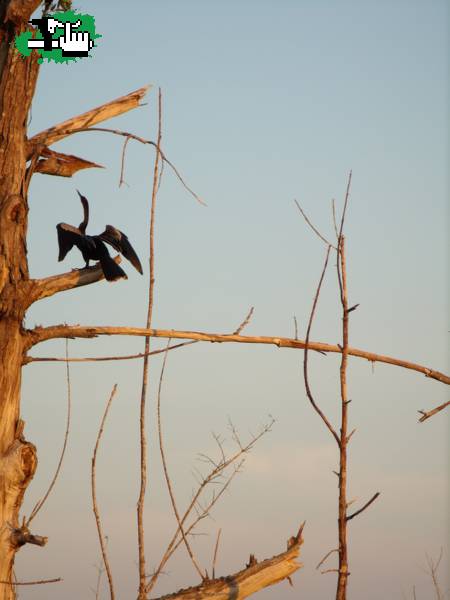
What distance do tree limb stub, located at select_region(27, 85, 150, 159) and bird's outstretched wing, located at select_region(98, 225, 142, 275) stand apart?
0.52 m

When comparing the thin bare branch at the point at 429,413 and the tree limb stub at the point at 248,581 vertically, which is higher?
the thin bare branch at the point at 429,413

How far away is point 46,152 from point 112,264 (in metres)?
0.70

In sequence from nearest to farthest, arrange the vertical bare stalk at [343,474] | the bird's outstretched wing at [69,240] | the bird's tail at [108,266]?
the vertical bare stalk at [343,474] → the bird's tail at [108,266] → the bird's outstretched wing at [69,240]

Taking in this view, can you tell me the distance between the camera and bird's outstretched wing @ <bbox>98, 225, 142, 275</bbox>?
4488mm

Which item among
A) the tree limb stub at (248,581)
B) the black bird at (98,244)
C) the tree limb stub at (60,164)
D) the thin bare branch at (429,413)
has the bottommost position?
the tree limb stub at (248,581)

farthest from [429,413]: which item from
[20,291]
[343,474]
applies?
[20,291]

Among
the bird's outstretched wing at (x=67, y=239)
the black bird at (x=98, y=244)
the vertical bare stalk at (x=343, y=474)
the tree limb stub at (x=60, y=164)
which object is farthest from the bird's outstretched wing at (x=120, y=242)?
the vertical bare stalk at (x=343, y=474)

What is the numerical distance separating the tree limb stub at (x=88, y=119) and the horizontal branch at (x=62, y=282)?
0.62 m

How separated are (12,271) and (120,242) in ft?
2.06

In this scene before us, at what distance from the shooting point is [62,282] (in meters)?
4.23

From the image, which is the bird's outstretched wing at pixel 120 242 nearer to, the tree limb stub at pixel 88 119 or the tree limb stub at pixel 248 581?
the tree limb stub at pixel 88 119

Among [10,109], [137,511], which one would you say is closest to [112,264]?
[10,109]

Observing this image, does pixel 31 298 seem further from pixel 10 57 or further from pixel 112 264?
pixel 10 57

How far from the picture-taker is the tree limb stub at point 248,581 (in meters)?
3.93
